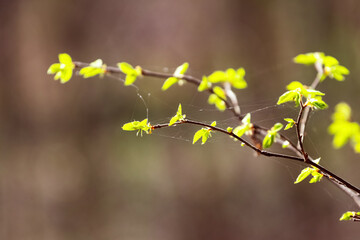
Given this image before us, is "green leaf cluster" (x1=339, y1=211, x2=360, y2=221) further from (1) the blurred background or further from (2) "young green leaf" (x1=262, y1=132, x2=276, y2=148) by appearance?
(1) the blurred background

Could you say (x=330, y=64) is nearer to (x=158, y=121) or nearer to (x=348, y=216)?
(x=348, y=216)

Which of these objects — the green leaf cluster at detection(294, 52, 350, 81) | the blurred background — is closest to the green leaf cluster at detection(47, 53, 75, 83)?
the green leaf cluster at detection(294, 52, 350, 81)

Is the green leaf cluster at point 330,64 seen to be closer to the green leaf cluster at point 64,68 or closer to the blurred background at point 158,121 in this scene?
the green leaf cluster at point 64,68

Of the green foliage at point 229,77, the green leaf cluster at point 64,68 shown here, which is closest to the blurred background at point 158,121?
the green foliage at point 229,77

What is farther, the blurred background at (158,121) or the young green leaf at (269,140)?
the blurred background at (158,121)

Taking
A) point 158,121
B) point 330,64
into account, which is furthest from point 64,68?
point 158,121

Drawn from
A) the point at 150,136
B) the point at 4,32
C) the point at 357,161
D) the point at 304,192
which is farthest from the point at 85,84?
the point at 357,161

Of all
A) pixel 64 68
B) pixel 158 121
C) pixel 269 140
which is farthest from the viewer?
pixel 158 121

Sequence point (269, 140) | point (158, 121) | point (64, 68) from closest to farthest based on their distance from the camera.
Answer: point (269, 140), point (64, 68), point (158, 121)

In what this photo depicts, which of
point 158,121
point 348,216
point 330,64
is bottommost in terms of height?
point 348,216
